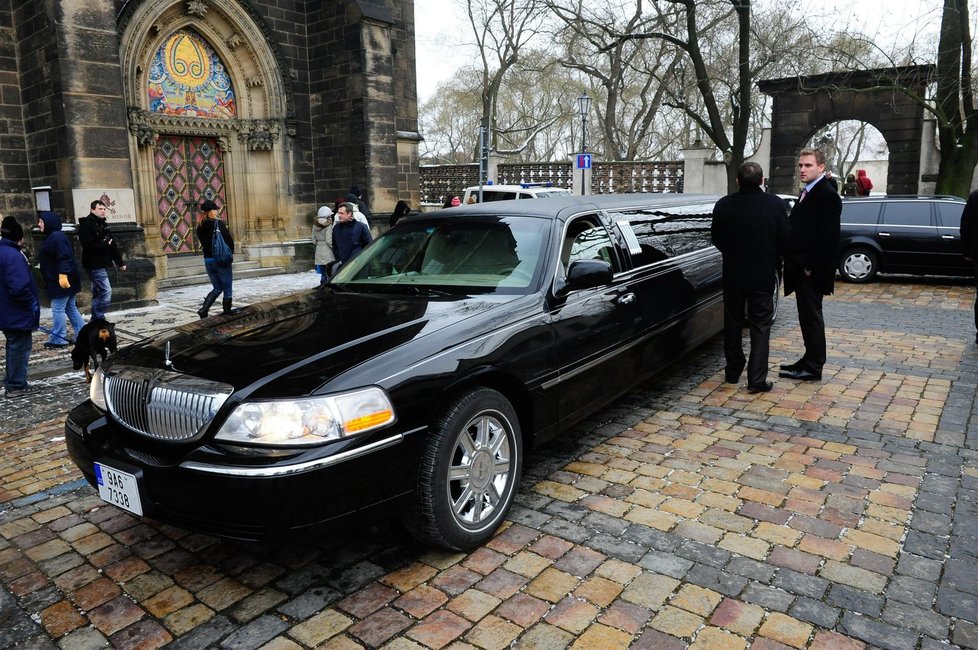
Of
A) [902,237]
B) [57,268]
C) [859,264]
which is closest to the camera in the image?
[57,268]

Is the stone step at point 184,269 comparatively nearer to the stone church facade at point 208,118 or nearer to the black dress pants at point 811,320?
the stone church facade at point 208,118

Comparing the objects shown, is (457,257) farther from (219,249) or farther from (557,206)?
(219,249)

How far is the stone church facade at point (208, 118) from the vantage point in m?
11.3

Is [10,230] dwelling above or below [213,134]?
below

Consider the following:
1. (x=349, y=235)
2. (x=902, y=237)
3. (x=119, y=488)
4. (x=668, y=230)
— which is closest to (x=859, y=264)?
(x=902, y=237)

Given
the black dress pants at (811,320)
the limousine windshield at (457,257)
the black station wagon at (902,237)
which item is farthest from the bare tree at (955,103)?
the limousine windshield at (457,257)

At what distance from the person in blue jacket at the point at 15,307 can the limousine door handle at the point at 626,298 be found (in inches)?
215

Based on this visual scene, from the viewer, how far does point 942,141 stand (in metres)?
19.6

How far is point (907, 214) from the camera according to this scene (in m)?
12.8

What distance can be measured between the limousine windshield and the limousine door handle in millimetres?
786

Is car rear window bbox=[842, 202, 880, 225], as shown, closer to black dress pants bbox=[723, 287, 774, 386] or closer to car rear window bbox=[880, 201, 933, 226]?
car rear window bbox=[880, 201, 933, 226]

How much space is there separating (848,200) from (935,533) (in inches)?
456

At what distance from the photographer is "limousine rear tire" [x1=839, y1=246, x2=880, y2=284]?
12953mm

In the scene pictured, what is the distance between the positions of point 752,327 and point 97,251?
8390mm
